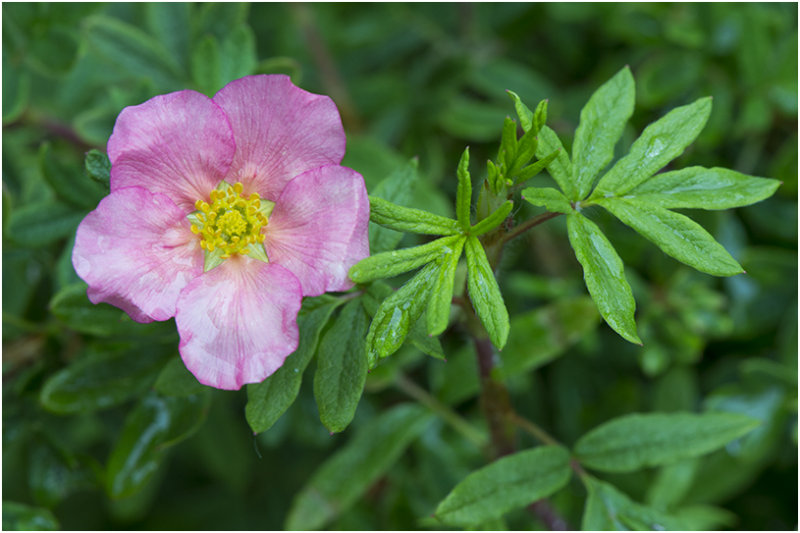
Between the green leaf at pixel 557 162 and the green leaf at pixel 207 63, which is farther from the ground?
the green leaf at pixel 557 162

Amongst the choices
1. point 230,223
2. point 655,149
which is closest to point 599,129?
point 655,149

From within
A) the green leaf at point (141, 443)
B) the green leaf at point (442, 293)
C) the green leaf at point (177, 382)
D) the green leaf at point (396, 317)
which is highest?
the green leaf at point (442, 293)

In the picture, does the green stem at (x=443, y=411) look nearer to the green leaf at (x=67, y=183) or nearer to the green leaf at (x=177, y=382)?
the green leaf at (x=177, y=382)

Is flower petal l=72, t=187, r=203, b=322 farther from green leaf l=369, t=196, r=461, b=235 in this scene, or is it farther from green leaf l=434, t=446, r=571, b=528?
green leaf l=434, t=446, r=571, b=528

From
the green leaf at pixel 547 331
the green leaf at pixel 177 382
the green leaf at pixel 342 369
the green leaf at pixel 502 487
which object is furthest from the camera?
the green leaf at pixel 547 331

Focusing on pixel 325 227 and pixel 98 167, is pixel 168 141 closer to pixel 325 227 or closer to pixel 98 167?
pixel 98 167

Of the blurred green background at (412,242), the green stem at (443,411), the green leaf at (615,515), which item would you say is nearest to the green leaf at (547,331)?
the blurred green background at (412,242)

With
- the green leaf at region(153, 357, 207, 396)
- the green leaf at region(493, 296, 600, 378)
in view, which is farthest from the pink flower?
the green leaf at region(493, 296, 600, 378)
